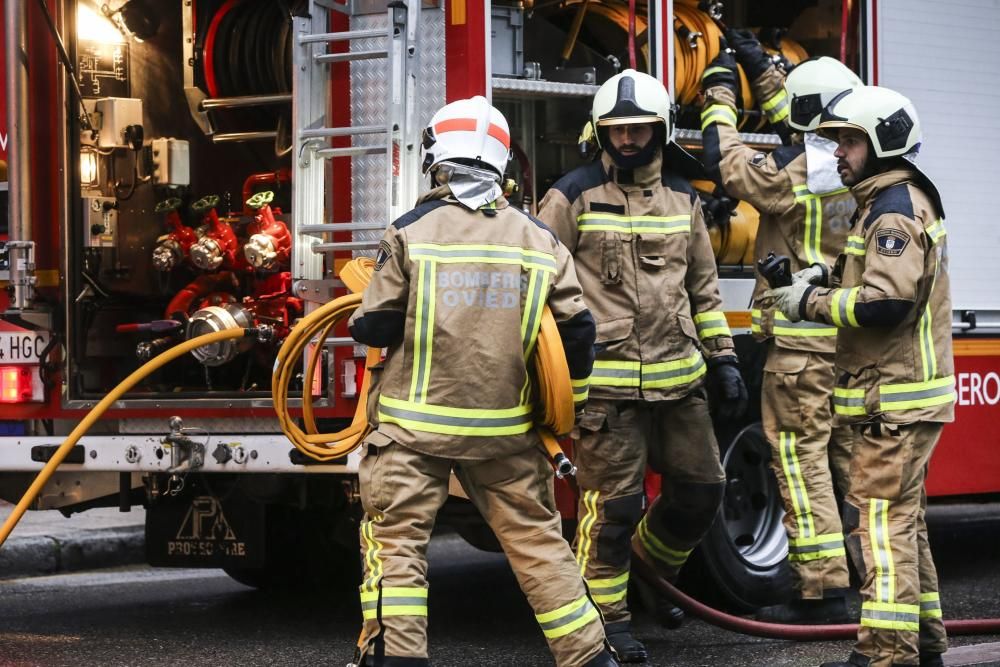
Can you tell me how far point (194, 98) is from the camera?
286 inches

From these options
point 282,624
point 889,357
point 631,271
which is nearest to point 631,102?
point 631,271

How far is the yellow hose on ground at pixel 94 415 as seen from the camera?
6.09 metres

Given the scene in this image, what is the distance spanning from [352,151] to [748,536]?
7.84 ft

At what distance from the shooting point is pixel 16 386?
22.0 feet

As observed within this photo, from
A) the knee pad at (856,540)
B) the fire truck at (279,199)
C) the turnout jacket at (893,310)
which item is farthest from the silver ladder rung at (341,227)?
the knee pad at (856,540)

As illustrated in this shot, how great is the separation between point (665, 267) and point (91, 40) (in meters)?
2.55

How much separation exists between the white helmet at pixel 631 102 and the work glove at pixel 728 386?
815 millimetres

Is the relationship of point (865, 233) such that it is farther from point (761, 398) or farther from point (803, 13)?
point (803, 13)

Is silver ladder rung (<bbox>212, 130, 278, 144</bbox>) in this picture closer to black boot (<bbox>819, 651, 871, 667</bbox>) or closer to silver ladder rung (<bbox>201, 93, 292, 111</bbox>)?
silver ladder rung (<bbox>201, 93, 292, 111</bbox>)

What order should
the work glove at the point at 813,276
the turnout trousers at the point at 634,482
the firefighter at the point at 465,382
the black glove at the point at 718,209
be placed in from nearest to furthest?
the firefighter at the point at 465,382
the work glove at the point at 813,276
the turnout trousers at the point at 634,482
the black glove at the point at 718,209

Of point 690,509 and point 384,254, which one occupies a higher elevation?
point 384,254

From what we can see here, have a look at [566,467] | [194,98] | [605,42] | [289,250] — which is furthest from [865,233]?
[194,98]

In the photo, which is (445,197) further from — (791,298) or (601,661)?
(601,661)

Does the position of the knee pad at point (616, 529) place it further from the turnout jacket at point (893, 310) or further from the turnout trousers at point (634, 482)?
the turnout jacket at point (893, 310)
